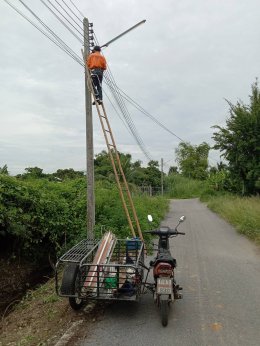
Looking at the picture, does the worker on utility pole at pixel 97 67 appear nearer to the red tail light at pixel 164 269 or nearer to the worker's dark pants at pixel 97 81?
the worker's dark pants at pixel 97 81

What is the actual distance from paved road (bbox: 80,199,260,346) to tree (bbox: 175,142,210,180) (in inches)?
2409

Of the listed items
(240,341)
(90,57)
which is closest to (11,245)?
(90,57)

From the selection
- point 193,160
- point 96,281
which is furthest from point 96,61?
point 193,160

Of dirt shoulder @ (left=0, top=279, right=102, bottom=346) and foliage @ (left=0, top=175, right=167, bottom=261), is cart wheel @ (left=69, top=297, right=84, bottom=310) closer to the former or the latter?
dirt shoulder @ (left=0, top=279, right=102, bottom=346)

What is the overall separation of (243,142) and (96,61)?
13520mm

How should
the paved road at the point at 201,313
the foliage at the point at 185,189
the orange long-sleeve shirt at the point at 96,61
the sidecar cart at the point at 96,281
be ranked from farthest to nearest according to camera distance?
the foliage at the point at 185,189
the orange long-sleeve shirt at the point at 96,61
the sidecar cart at the point at 96,281
the paved road at the point at 201,313

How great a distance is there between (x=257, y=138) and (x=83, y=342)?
17606 mm

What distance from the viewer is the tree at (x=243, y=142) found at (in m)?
20.4

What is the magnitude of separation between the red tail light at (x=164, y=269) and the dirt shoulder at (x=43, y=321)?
1225mm

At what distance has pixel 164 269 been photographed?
18.3ft

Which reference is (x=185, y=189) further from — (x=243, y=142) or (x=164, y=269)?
(x=164, y=269)

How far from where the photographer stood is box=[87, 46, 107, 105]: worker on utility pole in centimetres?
902

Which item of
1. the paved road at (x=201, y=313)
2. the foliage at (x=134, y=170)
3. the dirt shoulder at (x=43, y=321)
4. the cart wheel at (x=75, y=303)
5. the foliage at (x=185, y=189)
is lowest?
the dirt shoulder at (x=43, y=321)

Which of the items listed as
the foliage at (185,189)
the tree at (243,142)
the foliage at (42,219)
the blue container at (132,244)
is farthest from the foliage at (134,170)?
the blue container at (132,244)
